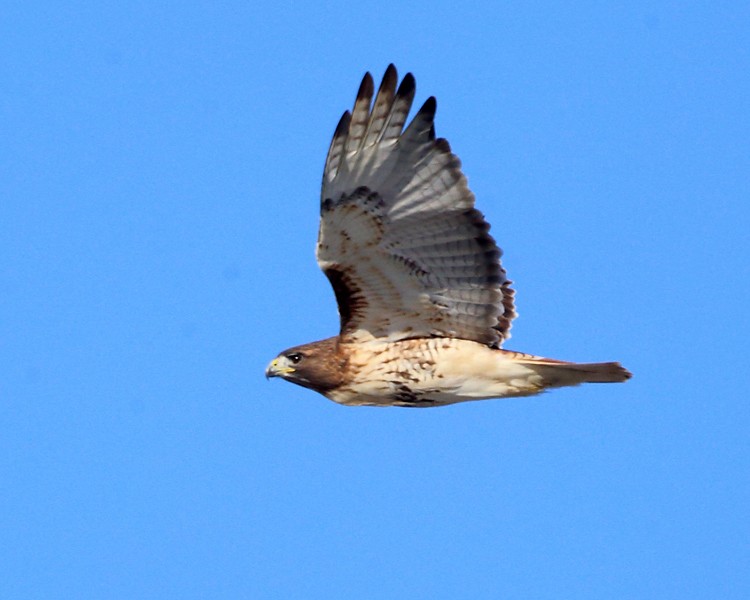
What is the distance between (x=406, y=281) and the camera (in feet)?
39.2

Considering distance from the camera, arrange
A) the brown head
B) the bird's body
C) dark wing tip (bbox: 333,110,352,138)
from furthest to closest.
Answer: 1. the brown head
2. the bird's body
3. dark wing tip (bbox: 333,110,352,138)

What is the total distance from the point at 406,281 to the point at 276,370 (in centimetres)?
136

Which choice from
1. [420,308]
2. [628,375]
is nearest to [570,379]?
[628,375]

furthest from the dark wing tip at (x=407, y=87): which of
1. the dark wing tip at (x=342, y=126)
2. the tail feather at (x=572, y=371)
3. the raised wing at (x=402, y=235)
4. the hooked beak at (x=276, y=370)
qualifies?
the hooked beak at (x=276, y=370)

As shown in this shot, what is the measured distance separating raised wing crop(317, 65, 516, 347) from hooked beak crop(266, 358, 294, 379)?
56 cm

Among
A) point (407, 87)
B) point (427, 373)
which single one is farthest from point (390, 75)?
point (427, 373)

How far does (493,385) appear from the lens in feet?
39.3

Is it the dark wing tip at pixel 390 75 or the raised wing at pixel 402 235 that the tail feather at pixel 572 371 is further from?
the dark wing tip at pixel 390 75

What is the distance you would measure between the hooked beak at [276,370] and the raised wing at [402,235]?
22.2 inches

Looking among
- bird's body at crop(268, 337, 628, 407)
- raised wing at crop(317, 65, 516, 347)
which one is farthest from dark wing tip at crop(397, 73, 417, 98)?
bird's body at crop(268, 337, 628, 407)

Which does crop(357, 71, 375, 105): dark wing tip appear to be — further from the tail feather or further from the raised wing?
the tail feather

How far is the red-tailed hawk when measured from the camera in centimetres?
1126

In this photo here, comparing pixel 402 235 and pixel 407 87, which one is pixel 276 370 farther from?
pixel 407 87

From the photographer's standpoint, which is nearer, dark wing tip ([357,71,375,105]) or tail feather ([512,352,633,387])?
dark wing tip ([357,71,375,105])
